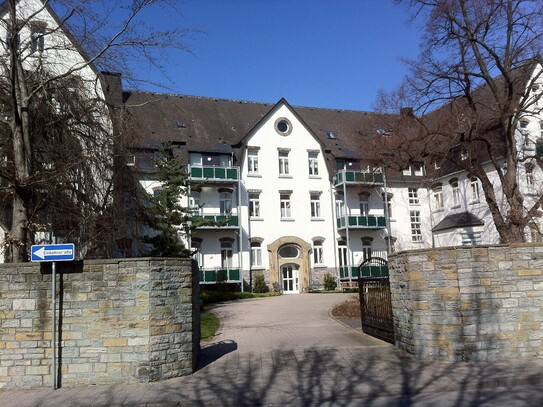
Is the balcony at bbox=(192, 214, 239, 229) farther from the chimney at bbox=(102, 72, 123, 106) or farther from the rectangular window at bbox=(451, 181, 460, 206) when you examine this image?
→ the rectangular window at bbox=(451, 181, 460, 206)

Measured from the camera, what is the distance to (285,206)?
36969 millimetres

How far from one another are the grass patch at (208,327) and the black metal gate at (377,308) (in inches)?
171

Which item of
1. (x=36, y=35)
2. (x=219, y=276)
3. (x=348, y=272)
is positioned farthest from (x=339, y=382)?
(x=348, y=272)

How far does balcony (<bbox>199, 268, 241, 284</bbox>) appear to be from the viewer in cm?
3291

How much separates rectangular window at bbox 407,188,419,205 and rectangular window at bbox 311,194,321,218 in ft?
26.7

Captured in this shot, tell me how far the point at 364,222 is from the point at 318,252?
4.00 metres

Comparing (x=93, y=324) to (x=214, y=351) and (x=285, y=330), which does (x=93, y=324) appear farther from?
(x=285, y=330)

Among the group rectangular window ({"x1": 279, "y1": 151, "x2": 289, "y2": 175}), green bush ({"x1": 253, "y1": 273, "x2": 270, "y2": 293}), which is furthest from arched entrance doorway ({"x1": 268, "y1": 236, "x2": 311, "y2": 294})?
rectangular window ({"x1": 279, "y1": 151, "x2": 289, "y2": 175})

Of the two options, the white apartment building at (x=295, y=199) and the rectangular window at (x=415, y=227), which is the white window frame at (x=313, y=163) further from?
the rectangular window at (x=415, y=227)

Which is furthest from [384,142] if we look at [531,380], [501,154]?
[531,380]

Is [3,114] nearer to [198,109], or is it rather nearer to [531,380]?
[531,380]

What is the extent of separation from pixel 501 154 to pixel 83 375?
98.0 ft

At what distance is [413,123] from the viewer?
1018 inches

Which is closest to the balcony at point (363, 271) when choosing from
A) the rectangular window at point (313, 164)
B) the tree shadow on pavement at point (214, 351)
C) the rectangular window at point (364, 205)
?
the rectangular window at point (364, 205)
